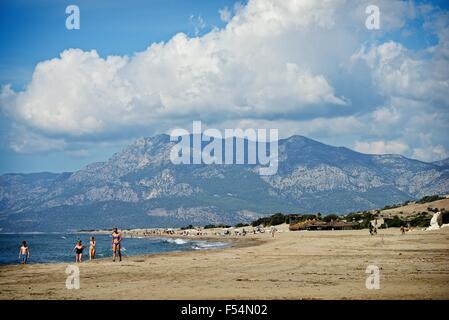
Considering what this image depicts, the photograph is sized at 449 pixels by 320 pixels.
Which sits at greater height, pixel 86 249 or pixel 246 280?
pixel 246 280

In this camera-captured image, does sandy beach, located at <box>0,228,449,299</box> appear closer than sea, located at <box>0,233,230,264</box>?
Yes

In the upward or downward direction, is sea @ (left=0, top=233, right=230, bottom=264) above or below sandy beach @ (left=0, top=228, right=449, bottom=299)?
below

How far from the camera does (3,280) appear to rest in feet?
86.0

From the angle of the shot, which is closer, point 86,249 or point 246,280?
point 246,280

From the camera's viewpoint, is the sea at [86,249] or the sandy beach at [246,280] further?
the sea at [86,249]

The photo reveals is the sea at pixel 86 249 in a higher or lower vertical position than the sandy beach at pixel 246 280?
lower

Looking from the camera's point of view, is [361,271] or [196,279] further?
[361,271]
